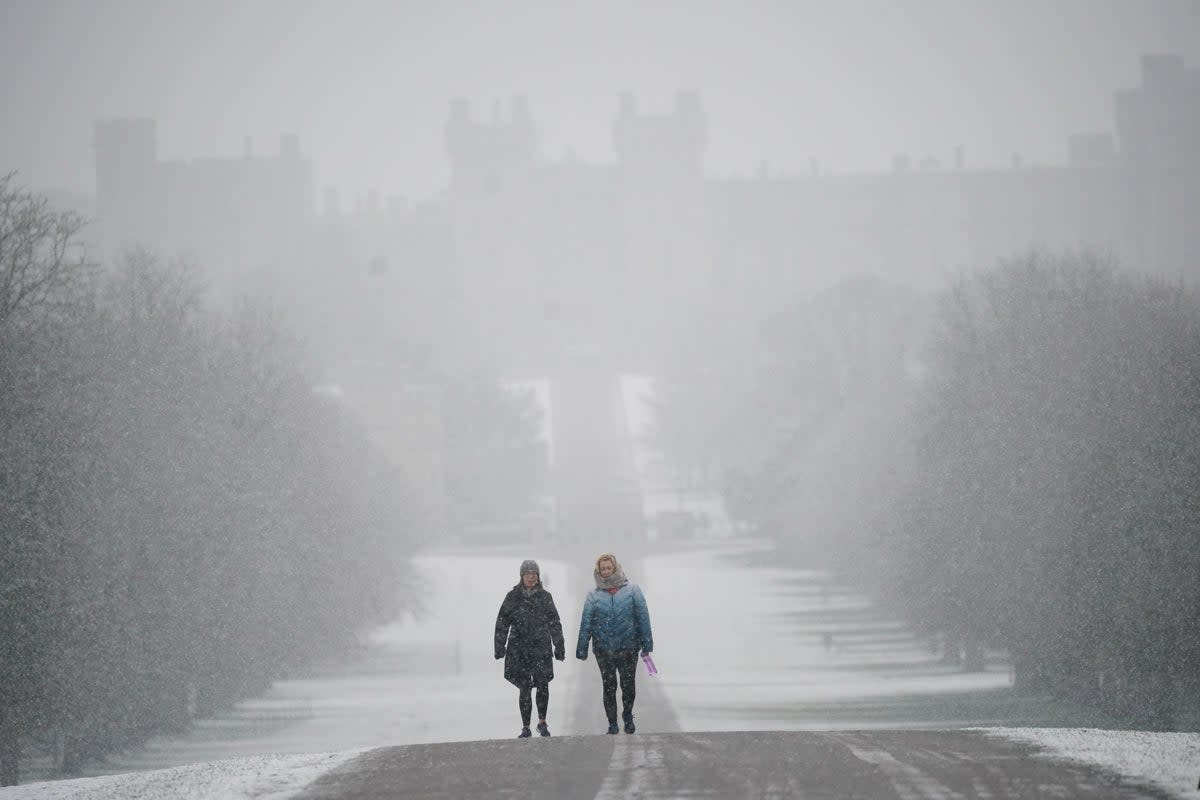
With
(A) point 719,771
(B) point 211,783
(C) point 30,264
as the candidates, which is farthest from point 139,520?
(A) point 719,771

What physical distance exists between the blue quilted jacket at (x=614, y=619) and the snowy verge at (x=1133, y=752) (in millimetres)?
2435

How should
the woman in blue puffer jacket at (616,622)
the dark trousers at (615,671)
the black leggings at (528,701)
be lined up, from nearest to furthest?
the woman in blue puffer jacket at (616,622) → the dark trousers at (615,671) → the black leggings at (528,701)

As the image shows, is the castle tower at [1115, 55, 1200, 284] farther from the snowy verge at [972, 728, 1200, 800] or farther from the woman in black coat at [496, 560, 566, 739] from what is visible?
the woman in black coat at [496, 560, 566, 739]

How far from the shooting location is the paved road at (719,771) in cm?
923

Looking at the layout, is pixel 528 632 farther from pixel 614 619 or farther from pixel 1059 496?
pixel 1059 496

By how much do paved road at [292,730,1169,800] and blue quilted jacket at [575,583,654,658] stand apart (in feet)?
2.07

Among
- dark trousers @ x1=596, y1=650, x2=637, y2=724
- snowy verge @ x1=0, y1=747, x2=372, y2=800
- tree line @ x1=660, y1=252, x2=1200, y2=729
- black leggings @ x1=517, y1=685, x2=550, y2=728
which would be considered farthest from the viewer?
tree line @ x1=660, y1=252, x2=1200, y2=729

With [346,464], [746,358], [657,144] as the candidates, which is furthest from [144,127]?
[346,464]

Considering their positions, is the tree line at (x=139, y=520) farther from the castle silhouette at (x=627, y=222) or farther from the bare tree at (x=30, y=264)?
the castle silhouette at (x=627, y=222)

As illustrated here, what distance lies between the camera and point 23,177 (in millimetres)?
198375

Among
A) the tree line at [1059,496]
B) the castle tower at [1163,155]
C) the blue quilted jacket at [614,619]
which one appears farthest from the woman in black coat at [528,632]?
the castle tower at [1163,155]

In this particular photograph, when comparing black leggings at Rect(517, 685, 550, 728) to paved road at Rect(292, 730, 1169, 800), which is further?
black leggings at Rect(517, 685, 550, 728)

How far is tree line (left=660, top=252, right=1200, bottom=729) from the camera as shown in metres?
23.3

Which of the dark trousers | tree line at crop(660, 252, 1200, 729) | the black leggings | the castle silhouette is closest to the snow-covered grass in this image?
tree line at crop(660, 252, 1200, 729)
